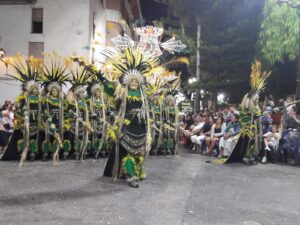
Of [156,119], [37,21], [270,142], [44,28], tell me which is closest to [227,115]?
[270,142]

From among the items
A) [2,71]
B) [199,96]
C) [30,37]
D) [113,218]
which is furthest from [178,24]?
[113,218]

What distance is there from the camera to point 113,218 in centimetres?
568

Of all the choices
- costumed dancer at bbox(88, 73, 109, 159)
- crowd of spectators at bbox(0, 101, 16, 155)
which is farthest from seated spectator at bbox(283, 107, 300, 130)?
crowd of spectators at bbox(0, 101, 16, 155)

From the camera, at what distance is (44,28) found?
22500mm

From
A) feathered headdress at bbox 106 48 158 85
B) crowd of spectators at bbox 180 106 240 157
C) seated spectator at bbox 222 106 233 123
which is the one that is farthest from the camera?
seated spectator at bbox 222 106 233 123

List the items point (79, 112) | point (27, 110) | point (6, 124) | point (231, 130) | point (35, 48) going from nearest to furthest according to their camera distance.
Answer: point (27, 110) < point (79, 112) < point (6, 124) < point (231, 130) < point (35, 48)

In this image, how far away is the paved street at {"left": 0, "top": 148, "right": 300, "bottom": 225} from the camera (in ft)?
18.9

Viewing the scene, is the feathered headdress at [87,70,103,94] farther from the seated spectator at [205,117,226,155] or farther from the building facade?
the building facade

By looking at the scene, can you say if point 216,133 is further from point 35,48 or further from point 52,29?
point 35,48

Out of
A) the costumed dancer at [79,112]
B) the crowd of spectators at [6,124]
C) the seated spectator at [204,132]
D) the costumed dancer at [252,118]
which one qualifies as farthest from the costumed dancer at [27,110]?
the seated spectator at [204,132]

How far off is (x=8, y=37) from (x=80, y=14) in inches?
158

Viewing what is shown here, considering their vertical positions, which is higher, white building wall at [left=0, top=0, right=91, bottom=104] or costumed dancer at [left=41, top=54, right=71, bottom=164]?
white building wall at [left=0, top=0, right=91, bottom=104]

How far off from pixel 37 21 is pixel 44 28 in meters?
0.76

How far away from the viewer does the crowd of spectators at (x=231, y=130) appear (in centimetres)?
1236
